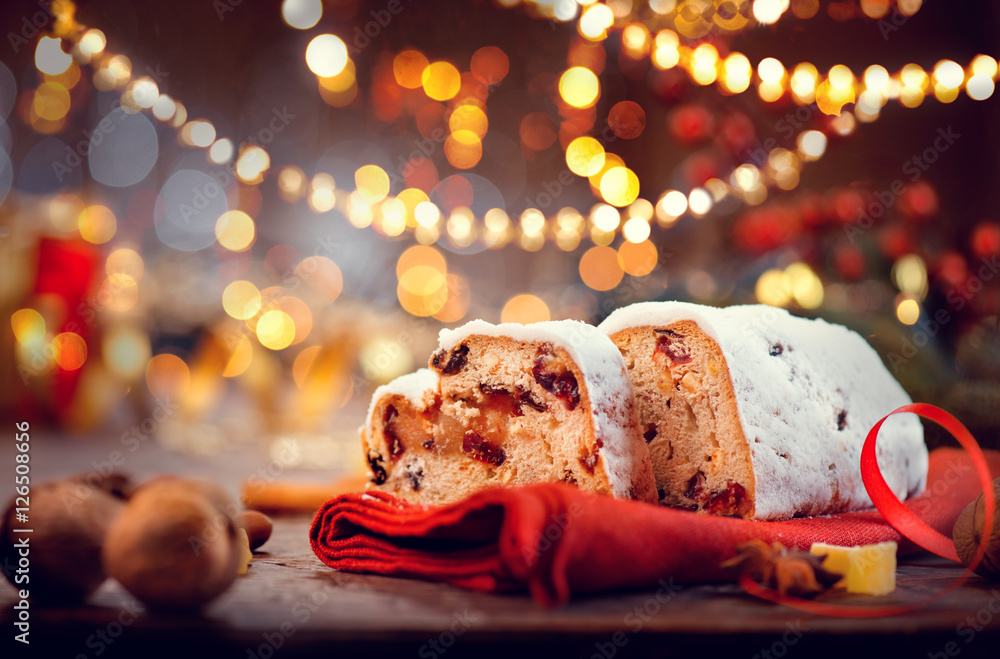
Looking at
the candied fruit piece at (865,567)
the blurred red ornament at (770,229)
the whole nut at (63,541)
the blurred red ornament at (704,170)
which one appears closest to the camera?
the whole nut at (63,541)

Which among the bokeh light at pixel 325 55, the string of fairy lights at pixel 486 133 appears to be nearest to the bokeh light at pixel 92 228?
the string of fairy lights at pixel 486 133

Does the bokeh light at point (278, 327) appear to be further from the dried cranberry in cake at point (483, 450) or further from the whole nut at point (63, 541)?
the whole nut at point (63, 541)

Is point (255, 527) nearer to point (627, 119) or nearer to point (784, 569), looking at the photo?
point (784, 569)

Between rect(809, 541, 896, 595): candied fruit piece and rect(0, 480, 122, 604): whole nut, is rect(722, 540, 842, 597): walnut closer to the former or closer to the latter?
rect(809, 541, 896, 595): candied fruit piece

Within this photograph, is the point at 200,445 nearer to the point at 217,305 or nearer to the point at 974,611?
the point at 217,305

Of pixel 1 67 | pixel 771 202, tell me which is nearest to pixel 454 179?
pixel 1 67

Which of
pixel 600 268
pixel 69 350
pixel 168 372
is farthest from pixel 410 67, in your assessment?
pixel 69 350
